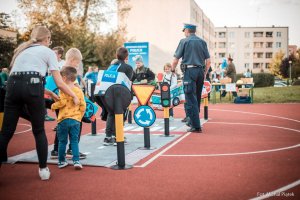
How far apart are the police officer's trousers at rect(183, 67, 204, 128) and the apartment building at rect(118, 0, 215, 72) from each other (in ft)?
145

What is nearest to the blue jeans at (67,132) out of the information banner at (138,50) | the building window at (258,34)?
the information banner at (138,50)

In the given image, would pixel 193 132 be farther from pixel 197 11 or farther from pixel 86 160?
pixel 197 11

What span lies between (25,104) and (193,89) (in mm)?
5144

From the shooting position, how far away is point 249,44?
123312 millimetres

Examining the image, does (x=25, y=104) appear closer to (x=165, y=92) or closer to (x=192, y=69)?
(x=165, y=92)

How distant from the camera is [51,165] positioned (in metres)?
6.18

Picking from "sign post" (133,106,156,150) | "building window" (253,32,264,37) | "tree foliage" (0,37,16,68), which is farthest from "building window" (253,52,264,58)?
"sign post" (133,106,156,150)

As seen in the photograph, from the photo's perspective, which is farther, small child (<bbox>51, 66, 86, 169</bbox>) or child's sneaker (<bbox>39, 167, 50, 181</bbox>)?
small child (<bbox>51, 66, 86, 169</bbox>)

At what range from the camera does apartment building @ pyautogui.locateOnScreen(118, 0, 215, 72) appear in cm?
5388

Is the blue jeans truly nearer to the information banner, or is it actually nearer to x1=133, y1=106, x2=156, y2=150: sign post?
x1=133, y1=106, x2=156, y2=150: sign post

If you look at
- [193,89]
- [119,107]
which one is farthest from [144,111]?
[193,89]

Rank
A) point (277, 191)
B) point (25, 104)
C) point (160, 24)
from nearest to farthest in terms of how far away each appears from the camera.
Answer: point (277, 191)
point (25, 104)
point (160, 24)

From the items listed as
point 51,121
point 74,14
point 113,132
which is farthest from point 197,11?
point 113,132

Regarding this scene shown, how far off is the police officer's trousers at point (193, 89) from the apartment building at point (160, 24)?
44.3 m
